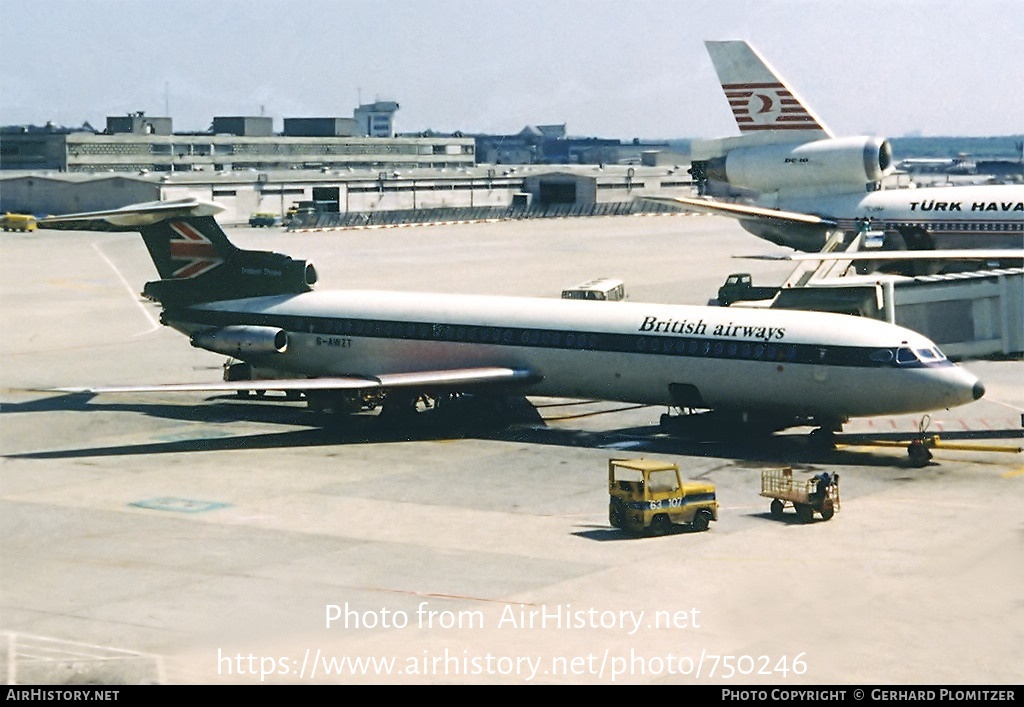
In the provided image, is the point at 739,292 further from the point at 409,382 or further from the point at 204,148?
the point at 204,148

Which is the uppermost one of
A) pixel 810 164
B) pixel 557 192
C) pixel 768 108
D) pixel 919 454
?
pixel 768 108

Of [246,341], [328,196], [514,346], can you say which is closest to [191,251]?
[246,341]

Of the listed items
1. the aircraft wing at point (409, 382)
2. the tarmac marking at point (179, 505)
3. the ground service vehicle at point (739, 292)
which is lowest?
the tarmac marking at point (179, 505)

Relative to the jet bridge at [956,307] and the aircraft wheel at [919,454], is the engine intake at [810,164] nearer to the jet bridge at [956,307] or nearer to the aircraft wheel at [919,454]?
the jet bridge at [956,307]

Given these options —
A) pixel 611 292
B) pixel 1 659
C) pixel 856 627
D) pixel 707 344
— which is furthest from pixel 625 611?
pixel 611 292

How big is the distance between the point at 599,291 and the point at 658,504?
4103 centimetres

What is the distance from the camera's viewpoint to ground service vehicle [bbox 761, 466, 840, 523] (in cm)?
3020

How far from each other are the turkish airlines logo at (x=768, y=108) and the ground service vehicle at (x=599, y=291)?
1040 cm

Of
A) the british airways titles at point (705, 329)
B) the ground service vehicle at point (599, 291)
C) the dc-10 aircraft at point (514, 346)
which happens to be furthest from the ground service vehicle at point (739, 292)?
the british airways titles at point (705, 329)

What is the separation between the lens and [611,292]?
72.2 m

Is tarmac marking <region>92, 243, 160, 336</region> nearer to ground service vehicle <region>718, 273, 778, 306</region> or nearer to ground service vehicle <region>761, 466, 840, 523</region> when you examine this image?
ground service vehicle <region>718, 273, 778, 306</region>

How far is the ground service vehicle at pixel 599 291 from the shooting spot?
68688mm

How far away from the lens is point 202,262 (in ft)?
151
